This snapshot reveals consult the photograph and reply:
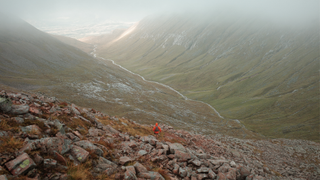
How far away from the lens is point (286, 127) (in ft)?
294

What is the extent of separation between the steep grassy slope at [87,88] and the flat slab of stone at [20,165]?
2366 inches

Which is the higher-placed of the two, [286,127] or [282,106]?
[282,106]

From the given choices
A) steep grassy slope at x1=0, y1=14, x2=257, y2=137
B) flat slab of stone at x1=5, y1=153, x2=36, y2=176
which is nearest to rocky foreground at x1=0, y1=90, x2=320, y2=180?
flat slab of stone at x1=5, y1=153, x2=36, y2=176

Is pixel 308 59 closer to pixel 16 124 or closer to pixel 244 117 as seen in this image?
pixel 244 117

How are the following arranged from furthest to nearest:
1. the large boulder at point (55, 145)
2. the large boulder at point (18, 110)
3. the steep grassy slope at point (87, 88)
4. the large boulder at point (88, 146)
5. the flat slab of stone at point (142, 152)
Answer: the steep grassy slope at point (87, 88)
the flat slab of stone at point (142, 152)
the large boulder at point (18, 110)
the large boulder at point (88, 146)
the large boulder at point (55, 145)

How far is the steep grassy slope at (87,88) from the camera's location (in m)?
77.0

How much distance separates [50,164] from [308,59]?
235 metres

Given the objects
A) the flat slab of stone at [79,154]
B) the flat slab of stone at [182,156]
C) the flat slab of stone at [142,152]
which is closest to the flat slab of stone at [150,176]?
the flat slab of stone at [142,152]

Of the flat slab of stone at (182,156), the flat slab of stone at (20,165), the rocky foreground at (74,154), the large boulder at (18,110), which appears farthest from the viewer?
the flat slab of stone at (182,156)

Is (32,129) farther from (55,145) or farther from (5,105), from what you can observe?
(5,105)

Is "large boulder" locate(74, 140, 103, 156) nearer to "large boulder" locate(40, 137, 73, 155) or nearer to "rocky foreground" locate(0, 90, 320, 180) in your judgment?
"rocky foreground" locate(0, 90, 320, 180)

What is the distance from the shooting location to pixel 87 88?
103000mm

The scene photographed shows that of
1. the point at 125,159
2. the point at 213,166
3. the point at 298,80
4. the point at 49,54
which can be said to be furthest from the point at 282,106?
the point at 49,54

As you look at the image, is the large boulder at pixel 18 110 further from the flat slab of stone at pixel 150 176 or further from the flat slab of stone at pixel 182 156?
the flat slab of stone at pixel 182 156
